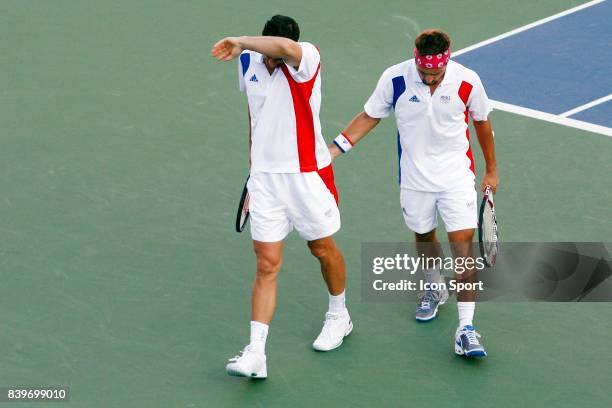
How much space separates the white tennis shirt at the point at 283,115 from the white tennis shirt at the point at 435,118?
2.34 feet

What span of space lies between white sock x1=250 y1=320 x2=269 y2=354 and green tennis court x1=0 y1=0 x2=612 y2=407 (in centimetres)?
27

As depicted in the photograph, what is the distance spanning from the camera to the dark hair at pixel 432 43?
1013cm

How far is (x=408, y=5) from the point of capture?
54.9ft

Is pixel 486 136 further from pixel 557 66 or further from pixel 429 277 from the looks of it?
pixel 557 66

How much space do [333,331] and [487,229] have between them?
1.41 m

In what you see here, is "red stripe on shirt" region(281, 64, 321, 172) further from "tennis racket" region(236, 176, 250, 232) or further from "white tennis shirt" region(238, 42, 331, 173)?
"tennis racket" region(236, 176, 250, 232)

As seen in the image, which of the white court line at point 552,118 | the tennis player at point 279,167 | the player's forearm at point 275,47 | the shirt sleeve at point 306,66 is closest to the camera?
the player's forearm at point 275,47

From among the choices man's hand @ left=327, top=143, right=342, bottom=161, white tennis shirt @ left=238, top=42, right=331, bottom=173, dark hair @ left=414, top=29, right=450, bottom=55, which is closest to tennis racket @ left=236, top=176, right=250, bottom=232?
white tennis shirt @ left=238, top=42, right=331, bottom=173

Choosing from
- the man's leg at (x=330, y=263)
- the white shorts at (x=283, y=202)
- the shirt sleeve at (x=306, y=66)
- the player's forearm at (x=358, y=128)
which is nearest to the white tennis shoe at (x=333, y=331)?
the man's leg at (x=330, y=263)

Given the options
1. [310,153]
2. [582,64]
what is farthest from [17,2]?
[310,153]

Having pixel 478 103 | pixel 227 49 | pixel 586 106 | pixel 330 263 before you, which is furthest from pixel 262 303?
pixel 586 106

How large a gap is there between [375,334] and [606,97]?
5.02 meters

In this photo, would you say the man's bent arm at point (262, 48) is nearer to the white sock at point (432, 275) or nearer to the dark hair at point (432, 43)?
the dark hair at point (432, 43)

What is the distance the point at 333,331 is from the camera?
10.7m
